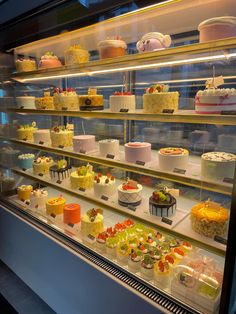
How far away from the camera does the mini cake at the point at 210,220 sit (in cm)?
154

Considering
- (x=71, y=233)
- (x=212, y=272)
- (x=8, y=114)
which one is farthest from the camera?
(x=8, y=114)

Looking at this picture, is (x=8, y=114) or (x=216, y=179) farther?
(x=8, y=114)

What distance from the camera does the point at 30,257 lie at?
256 centimetres

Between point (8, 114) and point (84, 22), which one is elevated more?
point (84, 22)

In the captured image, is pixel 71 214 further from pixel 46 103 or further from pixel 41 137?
pixel 46 103

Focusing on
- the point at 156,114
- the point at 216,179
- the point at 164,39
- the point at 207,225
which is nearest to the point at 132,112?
the point at 156,114

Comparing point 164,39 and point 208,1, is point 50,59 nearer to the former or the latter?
point 164,39

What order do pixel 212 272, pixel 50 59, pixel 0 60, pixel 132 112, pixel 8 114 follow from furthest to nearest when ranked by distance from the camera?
pixel 8 114 < pixel 0 60 < pixel 50 59 < pixel 132 112 < pixel 212 272

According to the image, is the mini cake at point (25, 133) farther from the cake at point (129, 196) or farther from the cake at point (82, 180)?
the cake at point (129, 196)

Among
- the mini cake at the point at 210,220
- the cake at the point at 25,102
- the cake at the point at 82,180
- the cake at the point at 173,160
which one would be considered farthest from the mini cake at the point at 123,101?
the cake at the point at 25,102

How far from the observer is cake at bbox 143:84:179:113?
171cm

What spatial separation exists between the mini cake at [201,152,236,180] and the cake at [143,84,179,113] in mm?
426

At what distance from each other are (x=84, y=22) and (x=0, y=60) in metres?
1.45

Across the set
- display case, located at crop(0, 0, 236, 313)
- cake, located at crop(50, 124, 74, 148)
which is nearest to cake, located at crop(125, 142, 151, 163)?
display case, located at crop(0, 0, 236, 313)
